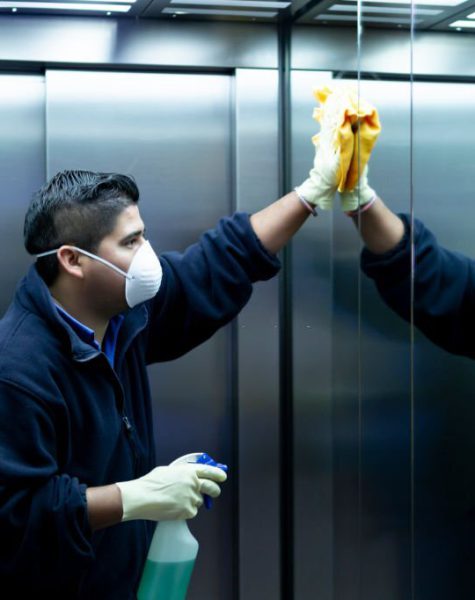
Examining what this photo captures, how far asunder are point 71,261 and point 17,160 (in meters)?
0.59

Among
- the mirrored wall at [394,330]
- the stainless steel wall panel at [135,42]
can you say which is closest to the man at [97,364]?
the mirrored wall at [394,330]

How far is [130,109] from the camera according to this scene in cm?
238

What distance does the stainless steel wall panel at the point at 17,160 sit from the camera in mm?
2338

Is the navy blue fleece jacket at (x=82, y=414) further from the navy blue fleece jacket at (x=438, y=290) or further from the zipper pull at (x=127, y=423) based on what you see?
the navy blue fleece jacket at (x=438, y=290)

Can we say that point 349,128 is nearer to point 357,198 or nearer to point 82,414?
point 357,198

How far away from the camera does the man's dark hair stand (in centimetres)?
187

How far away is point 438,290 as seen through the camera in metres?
1.70

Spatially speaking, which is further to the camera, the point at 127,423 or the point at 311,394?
the point at 311,394

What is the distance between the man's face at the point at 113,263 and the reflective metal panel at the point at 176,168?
1.70 ft

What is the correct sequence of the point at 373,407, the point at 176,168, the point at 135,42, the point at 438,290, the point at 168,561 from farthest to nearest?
1. the point at 176,168
2. the point at 135,42
3. the point at 373,407
4. the point at 168,561
5. the point at 438,290

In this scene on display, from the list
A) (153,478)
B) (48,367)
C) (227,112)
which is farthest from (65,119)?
(153,478)

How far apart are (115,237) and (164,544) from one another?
620mm

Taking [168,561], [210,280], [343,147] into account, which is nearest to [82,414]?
[168,561]

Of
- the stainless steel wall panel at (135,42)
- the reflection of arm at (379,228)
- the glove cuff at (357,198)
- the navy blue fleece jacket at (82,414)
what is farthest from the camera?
the stainless steel wall panel at (135,42)
